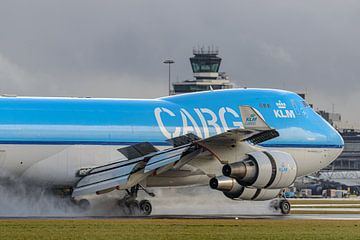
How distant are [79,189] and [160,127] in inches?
167

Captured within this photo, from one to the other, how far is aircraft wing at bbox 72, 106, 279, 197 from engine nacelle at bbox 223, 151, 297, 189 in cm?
120

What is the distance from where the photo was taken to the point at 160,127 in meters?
42.6

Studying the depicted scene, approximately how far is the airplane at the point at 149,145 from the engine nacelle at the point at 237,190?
4 cm

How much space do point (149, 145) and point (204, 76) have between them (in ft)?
354

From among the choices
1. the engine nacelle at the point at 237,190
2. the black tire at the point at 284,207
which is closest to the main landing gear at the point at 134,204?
the engine nacelle at the point at 237,190

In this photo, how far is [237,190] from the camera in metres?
38.2

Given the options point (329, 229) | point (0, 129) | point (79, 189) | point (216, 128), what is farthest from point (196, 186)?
point (329, 229)

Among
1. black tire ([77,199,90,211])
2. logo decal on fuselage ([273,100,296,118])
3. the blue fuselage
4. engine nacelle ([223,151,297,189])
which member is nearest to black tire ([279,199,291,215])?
the blue fuselage

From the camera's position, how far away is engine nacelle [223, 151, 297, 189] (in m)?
36.7

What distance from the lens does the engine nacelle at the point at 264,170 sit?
120 ft

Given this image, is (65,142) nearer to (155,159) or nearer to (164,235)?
(155,159)

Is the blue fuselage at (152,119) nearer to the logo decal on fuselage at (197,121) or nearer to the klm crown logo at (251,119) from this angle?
the logo decal on fuselage at (197,121)

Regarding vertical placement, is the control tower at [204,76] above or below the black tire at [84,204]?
above

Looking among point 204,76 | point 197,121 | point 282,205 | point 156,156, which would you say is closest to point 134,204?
point 156,156
